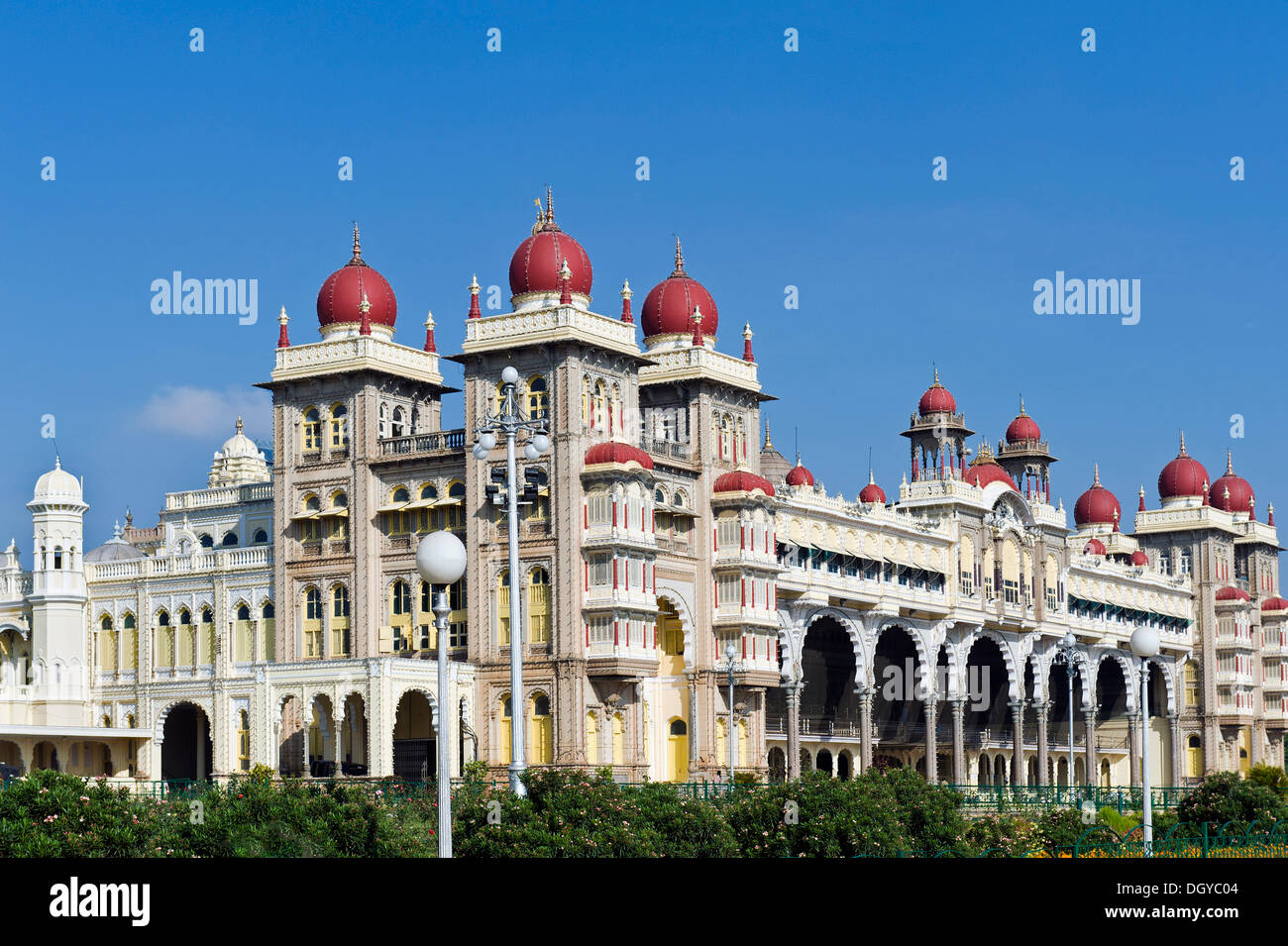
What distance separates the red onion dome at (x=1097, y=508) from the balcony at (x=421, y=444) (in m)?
66.7

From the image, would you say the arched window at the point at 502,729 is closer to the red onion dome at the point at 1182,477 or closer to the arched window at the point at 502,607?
the arched window at the point at 502,607

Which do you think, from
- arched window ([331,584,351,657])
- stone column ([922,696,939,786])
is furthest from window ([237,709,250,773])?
stone column ([922,696,939,786])

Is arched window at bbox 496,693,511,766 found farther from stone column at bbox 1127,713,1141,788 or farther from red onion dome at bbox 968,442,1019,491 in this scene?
stone column at bbox 1127,713,1141,788

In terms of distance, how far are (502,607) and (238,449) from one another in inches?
1370

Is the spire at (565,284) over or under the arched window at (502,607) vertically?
over

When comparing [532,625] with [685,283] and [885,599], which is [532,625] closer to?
[685,283]

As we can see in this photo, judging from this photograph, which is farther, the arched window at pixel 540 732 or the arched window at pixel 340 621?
the arched window at pixel 340 621

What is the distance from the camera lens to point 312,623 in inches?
2785

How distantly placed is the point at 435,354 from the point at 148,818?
44227mm

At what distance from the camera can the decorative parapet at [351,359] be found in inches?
2736

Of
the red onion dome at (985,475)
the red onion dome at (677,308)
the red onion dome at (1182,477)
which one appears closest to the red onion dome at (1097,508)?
the red onion dome at (1182,477)

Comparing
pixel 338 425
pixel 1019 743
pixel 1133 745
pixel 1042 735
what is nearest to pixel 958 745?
pixel 1019 743

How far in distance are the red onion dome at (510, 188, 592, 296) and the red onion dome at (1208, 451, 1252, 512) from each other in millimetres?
72169

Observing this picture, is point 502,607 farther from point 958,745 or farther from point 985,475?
point 985,475
